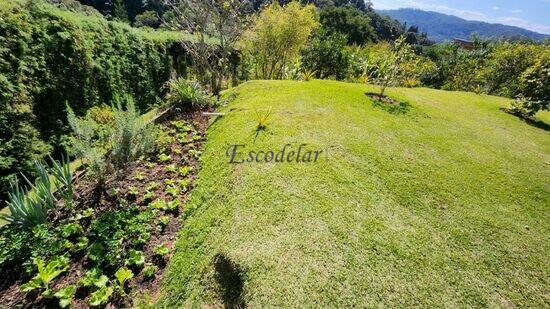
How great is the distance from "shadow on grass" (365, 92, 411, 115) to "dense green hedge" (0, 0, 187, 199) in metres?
8.75

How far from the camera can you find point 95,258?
382cm

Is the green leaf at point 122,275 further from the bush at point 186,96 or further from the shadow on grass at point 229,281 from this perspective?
the bush at point 186,96

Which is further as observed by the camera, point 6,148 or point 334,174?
point 6,148

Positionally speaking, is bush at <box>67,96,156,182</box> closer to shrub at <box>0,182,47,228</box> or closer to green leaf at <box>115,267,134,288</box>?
shrub at <box>0,182,47,228</box>

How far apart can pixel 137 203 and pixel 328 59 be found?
16.0 meters

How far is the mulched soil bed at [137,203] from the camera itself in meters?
3.49

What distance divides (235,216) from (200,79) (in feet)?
29.6

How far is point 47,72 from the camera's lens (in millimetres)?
7125

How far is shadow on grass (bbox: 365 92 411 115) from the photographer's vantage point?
890 cm

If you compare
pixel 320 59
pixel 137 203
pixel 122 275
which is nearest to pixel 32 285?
pixel 122 275

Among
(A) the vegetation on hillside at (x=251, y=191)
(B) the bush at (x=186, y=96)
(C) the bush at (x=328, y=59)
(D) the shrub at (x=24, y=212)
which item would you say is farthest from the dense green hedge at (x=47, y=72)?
(C) the bush at (x=328, y=59)

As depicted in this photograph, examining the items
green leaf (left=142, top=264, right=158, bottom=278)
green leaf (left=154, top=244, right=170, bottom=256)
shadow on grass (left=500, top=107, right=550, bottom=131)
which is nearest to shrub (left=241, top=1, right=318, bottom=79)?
shadow on grass (left=500, top=107, right=550, bottom=131)

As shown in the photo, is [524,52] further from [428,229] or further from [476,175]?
[428,229]

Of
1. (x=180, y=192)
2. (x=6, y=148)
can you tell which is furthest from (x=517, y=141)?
(x=6, y=148)
